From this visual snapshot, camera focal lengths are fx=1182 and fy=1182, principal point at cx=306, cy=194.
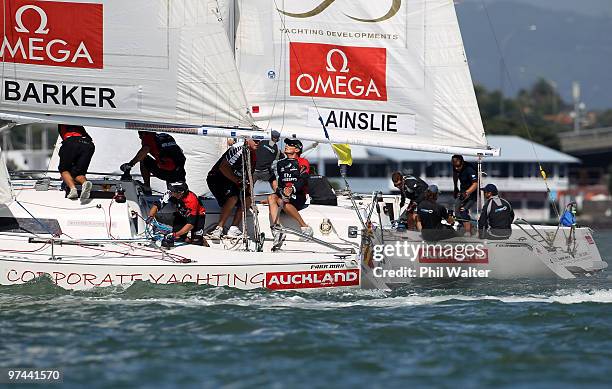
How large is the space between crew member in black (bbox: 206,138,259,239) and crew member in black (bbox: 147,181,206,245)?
460 mm

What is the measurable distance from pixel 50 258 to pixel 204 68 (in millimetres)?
3221

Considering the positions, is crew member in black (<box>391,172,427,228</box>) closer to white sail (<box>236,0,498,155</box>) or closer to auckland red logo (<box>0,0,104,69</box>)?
white sail (<box>236,0,498,155</box>)

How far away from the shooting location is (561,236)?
51.1 ft

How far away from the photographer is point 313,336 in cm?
1150

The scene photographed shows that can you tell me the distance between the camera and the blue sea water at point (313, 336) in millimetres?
10055

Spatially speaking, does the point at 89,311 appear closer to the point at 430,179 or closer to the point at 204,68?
the point at 204,68

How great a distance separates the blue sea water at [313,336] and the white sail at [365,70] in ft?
9.73

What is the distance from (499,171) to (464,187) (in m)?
40.8

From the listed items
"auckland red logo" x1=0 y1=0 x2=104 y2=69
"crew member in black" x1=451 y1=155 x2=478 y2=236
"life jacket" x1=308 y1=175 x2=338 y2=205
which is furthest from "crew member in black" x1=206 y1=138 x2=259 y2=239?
"crew member in black" x1=451 y1=155 x2=478 y2=236

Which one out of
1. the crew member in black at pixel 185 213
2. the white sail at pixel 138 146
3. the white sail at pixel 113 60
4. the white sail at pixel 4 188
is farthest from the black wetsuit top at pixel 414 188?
the white sail at pixel 4 188

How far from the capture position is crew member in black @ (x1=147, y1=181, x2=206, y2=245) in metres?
14.9

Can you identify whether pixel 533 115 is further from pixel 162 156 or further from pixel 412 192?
pixel 162 156

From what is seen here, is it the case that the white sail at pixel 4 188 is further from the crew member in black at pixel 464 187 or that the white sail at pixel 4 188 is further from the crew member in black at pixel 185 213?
the crew member in black at pixel 464 187

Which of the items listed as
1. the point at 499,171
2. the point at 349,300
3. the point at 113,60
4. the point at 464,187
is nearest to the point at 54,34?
the point at 113,60
